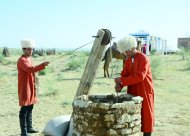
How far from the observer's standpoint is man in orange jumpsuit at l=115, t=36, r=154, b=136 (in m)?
6.19

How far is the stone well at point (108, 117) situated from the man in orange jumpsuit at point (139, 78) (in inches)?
7.2

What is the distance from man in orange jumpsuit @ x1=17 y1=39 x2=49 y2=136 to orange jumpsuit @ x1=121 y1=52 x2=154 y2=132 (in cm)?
180

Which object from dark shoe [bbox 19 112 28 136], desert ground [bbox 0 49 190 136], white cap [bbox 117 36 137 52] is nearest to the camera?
white cap [bbox 117 36 137 52]

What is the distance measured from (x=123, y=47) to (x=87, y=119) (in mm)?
1264

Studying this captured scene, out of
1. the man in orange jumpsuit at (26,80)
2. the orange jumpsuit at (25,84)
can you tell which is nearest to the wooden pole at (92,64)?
the man in orange jumpsuit at (26,80)

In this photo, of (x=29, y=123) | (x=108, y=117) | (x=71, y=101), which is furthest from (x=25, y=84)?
(x=71, y=101)

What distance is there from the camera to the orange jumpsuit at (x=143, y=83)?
6199 millimetres

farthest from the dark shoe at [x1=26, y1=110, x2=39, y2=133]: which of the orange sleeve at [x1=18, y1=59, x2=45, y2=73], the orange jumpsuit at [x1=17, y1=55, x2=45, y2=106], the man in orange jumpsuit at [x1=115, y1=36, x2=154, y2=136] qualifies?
the man in orange jumpsuit at [x1=115, y1=36, x2=154, y2=136]

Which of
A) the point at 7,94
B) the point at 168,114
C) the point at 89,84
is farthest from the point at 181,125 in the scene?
the point at 7,94

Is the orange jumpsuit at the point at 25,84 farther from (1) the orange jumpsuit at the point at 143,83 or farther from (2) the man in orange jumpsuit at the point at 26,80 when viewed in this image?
(1) the orange jumpsuit at the point at 143,83

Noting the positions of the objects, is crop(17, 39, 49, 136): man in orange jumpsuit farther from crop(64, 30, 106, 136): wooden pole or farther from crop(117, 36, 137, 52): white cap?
crop(117, 36, 137, 52): white cap

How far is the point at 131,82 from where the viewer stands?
6.18m

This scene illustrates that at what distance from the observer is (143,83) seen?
633cm

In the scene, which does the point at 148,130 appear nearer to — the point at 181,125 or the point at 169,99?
the point at 181,125
